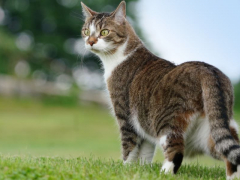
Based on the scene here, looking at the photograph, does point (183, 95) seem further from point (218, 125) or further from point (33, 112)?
point (33, 112)

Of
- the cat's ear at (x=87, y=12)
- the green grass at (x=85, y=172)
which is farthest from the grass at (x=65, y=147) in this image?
the cat's ear at (x=87, y=12)

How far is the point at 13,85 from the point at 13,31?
5443 millimetres

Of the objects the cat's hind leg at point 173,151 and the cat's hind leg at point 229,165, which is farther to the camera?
the cat's hind leg at point 173,151

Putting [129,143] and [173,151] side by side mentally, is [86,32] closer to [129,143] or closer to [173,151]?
Result: [129,143]

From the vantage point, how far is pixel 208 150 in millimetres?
4809

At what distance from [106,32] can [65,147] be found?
26.5 feet

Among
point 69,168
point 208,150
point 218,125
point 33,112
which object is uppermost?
point 218,125

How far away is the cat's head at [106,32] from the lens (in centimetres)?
583

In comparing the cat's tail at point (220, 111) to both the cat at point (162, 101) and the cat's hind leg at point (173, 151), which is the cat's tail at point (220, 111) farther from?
the cat's hind leg at point (173, 151)

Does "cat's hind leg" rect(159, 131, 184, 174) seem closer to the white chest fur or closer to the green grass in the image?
the green grass

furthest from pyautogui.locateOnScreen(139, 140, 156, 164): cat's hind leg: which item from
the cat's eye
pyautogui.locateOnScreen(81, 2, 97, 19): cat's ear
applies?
pyautogui.locateOnScreen(81, 2, 97, 19): cat's ear

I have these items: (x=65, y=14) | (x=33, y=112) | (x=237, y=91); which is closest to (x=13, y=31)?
(x=65, y=14)

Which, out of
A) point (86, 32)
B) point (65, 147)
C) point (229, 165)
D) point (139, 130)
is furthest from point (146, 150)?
point (65, 147)

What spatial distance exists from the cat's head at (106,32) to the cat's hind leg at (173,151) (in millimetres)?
1743
